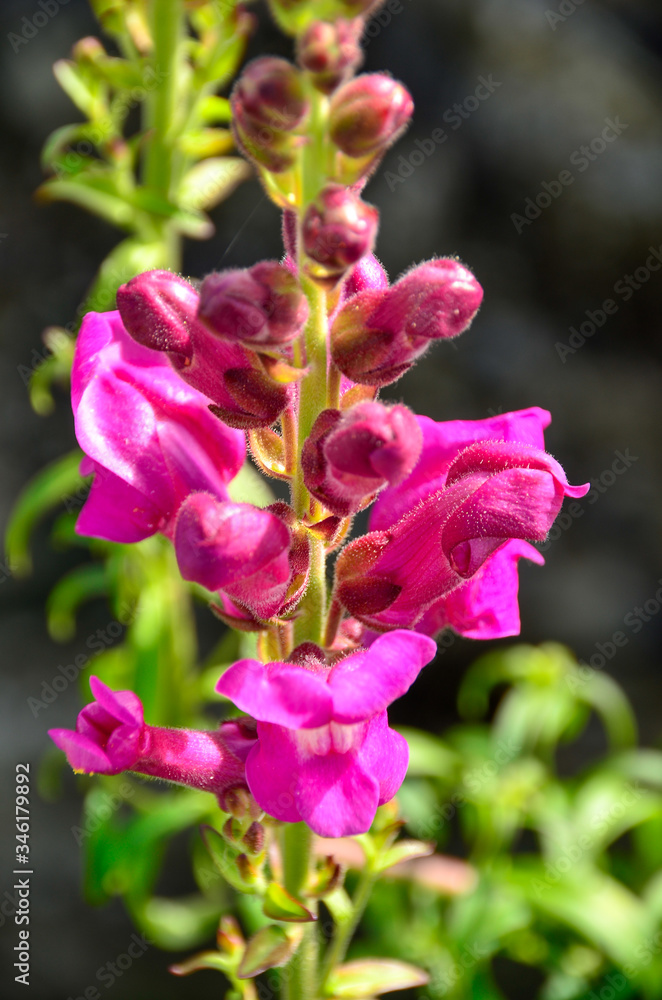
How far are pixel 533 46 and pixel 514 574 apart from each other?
6.29 feet

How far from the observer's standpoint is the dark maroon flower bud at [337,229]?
0.83 metres

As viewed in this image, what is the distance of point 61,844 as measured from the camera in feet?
8.84

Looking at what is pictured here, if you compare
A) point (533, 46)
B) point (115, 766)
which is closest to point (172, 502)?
point (115, 766)

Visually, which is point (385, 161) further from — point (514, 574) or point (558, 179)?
point (514, 574)

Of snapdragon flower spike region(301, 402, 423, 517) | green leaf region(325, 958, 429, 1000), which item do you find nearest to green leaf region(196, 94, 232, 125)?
snapdragon flower spike region(301, 402, 423, 517)

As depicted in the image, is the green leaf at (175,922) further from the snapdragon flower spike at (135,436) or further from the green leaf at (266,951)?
the snapdragon flower spike at (135,436)

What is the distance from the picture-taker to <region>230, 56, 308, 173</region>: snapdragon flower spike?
2.72ft

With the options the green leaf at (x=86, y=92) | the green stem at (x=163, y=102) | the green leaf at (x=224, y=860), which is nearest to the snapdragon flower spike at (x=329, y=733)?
the green leaf at (x=224, y=860)

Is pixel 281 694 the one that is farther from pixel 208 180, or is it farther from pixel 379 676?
pixel 208 180

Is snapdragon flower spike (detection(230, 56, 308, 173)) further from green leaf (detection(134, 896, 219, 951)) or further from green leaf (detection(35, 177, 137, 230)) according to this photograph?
green leaf (detection(134, 896, 219, 951))

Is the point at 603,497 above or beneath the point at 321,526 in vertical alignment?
beneath

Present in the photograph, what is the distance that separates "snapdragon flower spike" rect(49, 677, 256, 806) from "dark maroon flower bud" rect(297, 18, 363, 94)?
1.99 ft

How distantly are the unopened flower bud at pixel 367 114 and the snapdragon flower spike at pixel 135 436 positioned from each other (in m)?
0.35

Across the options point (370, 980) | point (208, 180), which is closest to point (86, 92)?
point (208, 180)
